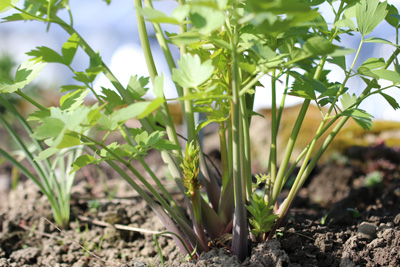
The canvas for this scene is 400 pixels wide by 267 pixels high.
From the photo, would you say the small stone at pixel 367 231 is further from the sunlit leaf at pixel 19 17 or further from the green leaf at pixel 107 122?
the sunlit leaf at pixel 19 17

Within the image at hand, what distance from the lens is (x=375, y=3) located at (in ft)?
2.27

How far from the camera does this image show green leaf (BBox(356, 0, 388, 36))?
0.70 meters

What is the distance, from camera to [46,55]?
795 millimetres

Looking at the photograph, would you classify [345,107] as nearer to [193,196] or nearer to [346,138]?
[193,196]

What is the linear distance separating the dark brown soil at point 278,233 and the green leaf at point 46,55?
0.49m

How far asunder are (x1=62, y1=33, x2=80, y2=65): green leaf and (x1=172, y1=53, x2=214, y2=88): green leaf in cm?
A: 31

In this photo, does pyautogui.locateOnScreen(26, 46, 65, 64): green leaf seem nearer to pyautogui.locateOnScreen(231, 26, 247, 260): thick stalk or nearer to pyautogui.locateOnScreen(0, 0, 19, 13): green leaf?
pyautogui.locateOnScreen(0, 0, 19, 13): green leaf

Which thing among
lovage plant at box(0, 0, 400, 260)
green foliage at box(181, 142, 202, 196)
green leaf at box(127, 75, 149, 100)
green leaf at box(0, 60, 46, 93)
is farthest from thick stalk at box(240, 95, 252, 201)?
green leaf at box(0, 60, 46, 93)

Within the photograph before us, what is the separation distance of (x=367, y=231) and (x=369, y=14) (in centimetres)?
55

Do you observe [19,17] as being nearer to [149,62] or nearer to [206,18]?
[149,62]

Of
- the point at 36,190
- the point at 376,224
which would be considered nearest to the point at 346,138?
the point at 376,224

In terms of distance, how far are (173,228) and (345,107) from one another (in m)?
0.48

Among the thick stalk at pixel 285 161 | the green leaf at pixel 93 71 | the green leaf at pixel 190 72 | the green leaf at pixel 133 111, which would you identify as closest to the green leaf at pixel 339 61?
the thick stalk at pixel 285 161

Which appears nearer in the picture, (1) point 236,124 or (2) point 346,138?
(1) point 236,124
